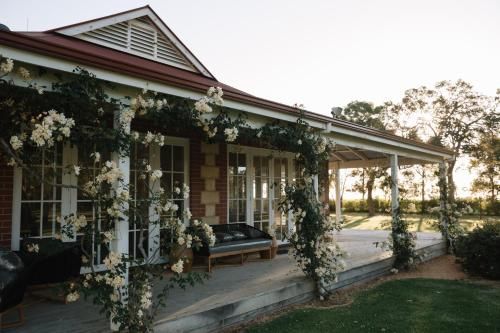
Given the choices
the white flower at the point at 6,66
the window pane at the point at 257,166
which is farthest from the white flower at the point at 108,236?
the window pane at the point at 257,166

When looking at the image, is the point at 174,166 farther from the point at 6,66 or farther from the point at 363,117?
the point at 363,117

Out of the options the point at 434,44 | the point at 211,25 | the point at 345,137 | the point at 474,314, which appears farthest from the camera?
the point at 434,44

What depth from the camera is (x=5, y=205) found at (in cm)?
534

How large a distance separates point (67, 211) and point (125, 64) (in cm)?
296

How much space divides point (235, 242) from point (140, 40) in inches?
193

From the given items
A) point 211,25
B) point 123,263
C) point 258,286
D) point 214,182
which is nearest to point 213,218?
point 214,182

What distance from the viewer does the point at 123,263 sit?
3.78m

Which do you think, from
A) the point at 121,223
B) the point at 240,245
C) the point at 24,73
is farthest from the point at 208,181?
the point at 24,73

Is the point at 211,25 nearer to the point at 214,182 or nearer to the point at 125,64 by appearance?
the point at 214,182

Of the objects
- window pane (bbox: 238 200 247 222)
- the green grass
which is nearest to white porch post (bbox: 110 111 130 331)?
the green grass

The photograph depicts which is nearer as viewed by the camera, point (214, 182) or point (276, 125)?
point (276, 125)

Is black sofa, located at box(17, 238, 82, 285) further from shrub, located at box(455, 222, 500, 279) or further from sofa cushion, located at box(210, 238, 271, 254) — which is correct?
shrub, located at box(455, 222, 500, 279)

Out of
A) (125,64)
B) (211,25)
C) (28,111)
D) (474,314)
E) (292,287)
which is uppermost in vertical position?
(211,25)

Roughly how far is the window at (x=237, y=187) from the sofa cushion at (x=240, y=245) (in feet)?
3.51
